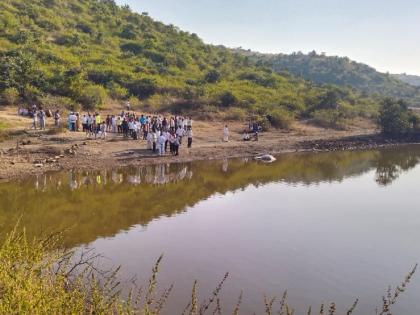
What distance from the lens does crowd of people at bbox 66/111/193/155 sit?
2714 centimetres

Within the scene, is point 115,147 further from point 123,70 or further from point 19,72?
point 123,70

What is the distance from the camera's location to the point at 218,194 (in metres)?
20.9

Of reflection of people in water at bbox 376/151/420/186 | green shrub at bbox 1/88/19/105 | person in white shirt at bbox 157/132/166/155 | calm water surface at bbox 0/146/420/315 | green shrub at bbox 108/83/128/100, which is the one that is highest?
green shrub at bbox 108/83/128/100

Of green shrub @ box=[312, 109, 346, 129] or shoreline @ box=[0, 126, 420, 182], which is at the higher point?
green shrub @ box=[312, 109, 346, 129]

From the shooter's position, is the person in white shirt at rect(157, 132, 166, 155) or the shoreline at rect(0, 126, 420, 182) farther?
the person in white shirt at rect(157, 132, 166, 155)

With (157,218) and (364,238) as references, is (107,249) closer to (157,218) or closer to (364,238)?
(157,218)

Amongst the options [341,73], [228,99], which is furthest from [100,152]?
[341,73]

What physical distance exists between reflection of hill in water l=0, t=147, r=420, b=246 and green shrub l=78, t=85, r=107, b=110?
42.4ft

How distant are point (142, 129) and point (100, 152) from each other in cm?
489

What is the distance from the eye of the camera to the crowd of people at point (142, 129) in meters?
27.1

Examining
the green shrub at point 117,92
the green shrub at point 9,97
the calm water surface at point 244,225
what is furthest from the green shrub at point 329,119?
the green shrub at point 9,97

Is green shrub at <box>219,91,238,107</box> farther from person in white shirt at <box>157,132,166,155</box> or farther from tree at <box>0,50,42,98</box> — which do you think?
person in white shirt at <box>157,132,166,155</box>

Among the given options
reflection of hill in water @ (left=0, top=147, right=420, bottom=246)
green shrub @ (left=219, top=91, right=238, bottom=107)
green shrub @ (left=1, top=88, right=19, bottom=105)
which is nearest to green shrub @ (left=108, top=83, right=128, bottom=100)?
green shrub @ (left=219, top=91, right=238, bottom=107)

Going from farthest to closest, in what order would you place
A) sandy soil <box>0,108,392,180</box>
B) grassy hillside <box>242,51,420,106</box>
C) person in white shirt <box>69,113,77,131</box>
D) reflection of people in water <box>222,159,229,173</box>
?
grassy hillside <box>242,51,420,106</box>, person in white shirt <box>69,113,77,131</box>, reflection of people in water <box>222,159,229,173</box>, sandy soil <box>0,108,392,180</box>
